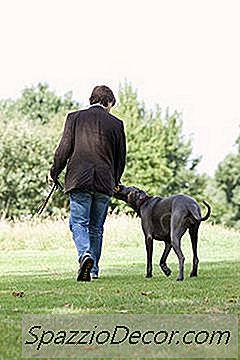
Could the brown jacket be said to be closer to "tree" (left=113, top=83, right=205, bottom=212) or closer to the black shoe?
the black shoe

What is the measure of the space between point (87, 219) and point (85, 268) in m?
0.62

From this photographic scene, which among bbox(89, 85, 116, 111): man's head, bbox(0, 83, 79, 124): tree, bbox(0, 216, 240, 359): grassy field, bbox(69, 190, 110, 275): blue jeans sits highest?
bbox(0, 83, 79, 124): tree

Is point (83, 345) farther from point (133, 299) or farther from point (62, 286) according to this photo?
point (62, 286)

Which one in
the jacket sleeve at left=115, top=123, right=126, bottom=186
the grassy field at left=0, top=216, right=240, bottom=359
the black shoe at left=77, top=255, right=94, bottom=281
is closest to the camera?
the grassy field at left=0, top=216, right=240, bottom=359

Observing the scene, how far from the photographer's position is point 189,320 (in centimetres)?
545

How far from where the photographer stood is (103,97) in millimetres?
9102

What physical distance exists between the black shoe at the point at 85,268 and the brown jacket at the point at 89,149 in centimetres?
81

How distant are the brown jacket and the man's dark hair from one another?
110 mm

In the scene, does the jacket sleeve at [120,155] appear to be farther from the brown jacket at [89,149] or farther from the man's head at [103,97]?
the man's head at [103,97]

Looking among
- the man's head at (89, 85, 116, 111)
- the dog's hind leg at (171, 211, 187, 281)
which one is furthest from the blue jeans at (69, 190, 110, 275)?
the man's head at (89, 85, 116, 111)

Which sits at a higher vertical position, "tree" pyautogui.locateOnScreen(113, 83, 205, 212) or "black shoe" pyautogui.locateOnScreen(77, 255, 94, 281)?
"tree" pyautogui.locateOnScreen(113, 83, 205, 212)

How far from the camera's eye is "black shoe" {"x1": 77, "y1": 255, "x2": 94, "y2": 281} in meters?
8.38

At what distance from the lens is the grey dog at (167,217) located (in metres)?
8.80

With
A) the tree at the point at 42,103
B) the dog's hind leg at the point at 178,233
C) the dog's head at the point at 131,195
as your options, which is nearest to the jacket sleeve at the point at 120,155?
the dog's head at the point at 131,195
